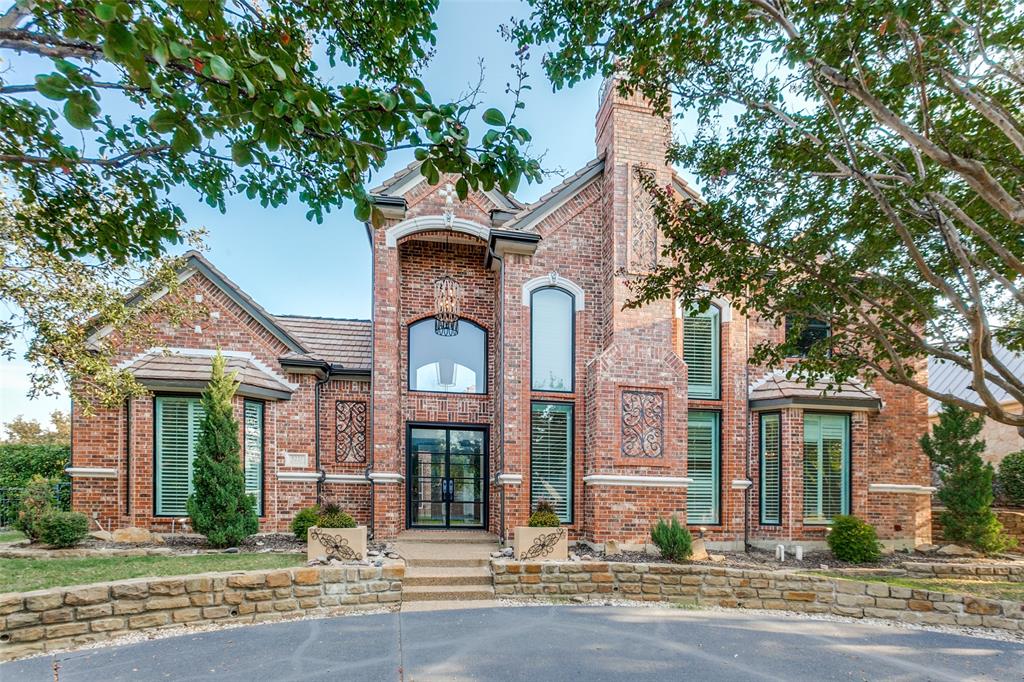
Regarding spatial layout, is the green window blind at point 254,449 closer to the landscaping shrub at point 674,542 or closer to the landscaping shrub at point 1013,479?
the landscaping shrub at point 674,542

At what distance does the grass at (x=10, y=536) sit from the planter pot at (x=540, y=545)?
29.4 ft

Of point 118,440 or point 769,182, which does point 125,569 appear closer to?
point 118,440

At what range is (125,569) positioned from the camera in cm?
698

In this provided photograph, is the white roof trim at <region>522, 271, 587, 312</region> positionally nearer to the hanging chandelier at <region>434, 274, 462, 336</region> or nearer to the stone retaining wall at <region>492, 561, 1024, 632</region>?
the hanging chandelier at <region>434, 274, 462, 336</region>

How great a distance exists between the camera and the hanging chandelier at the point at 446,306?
10781mm

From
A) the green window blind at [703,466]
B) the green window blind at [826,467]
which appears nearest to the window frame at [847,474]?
the green window blind at [826,467]

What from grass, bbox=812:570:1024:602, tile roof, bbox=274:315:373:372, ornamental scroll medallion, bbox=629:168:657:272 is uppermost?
ornamental scroll medallion, bbox=629:168:657:272

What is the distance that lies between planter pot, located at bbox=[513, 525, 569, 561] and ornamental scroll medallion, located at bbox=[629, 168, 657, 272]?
5145mm

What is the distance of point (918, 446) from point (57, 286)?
52.8 feet

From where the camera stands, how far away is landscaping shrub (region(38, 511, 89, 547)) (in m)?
8.41

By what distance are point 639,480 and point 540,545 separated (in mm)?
2647

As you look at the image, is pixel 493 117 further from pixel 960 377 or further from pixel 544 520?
pixel 960 377

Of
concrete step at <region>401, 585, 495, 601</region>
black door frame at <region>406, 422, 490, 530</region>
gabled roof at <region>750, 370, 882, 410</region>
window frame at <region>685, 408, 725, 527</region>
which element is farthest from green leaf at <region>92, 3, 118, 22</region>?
gabled roof at <region>750, 370, 882, 410</region>

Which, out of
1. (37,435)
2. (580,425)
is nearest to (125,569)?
(580,425)
